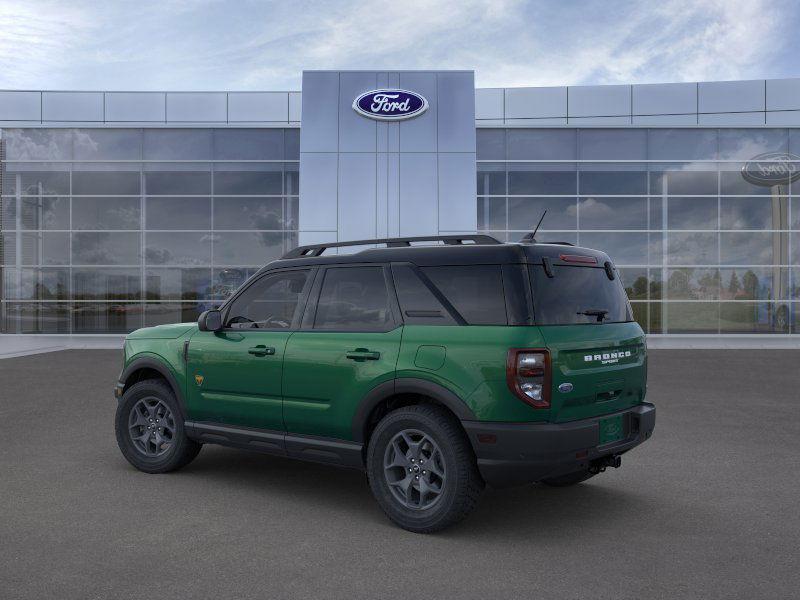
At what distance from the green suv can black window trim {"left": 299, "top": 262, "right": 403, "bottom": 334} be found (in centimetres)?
1

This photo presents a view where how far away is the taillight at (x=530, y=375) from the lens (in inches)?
172

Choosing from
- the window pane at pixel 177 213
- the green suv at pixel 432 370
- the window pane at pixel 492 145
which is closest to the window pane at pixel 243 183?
the window pane at pixel 177 213

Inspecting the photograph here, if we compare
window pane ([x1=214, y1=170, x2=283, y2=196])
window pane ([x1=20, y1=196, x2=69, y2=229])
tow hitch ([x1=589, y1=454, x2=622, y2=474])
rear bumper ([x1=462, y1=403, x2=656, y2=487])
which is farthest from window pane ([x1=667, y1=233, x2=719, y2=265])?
rear bumper ([x1=462, y1=403, x2=656, y2=487])

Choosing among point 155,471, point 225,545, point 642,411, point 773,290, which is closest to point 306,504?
point 225,545

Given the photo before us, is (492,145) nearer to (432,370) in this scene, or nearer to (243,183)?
(243,183)

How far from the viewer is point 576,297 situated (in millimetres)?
4852

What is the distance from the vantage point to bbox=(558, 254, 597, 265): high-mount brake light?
4.83 m

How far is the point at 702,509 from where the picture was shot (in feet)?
17.3

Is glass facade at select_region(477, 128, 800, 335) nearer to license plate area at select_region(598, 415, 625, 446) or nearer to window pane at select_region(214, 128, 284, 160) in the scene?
window pane at select_region(214, 128, 284, 160)

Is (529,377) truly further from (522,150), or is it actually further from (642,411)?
(522,150)

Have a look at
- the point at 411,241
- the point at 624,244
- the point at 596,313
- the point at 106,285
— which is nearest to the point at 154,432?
the point at 411,241

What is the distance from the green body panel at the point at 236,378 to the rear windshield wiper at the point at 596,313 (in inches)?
85.9

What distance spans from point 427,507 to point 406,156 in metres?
20.6

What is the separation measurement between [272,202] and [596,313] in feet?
76.5
